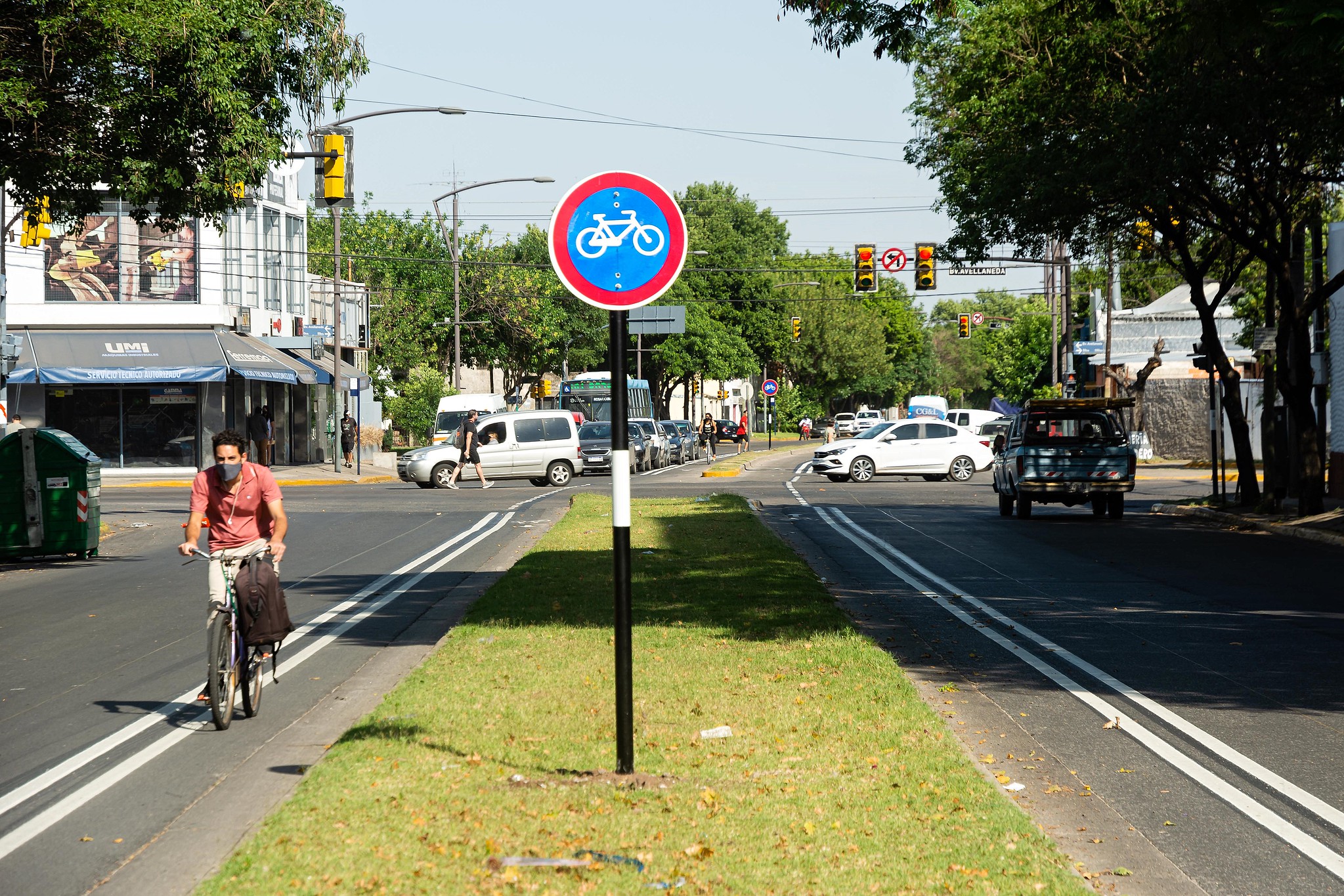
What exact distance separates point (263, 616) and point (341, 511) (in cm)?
→ 1965

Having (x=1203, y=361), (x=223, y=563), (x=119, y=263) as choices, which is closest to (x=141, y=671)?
(x=223, y=563)

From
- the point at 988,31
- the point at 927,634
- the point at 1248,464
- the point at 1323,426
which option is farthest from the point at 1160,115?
the point at 927,634

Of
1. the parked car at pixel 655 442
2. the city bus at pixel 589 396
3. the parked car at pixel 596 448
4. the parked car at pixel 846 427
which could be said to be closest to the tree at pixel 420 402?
the city bus at pixel 589 396

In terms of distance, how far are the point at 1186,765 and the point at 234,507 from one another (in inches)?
211

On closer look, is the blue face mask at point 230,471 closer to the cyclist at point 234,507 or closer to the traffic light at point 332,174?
the cyclist at point 234,507

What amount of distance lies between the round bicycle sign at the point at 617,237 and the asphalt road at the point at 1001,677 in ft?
9.32

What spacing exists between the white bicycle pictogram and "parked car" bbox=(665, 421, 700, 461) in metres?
49.9

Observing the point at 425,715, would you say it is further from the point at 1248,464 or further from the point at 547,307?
the point at 547,307

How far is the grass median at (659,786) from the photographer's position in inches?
202

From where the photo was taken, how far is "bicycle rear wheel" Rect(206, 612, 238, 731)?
26.5 ft

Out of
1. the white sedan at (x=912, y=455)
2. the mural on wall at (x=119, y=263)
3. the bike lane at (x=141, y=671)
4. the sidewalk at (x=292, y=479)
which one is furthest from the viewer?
the mural on wall at (x=119, y=263)

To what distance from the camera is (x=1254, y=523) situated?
22.9 meters

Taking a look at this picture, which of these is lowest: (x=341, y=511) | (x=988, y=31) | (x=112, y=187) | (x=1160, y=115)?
(x=341, y=511)

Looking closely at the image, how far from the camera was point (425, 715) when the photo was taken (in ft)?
25.8
